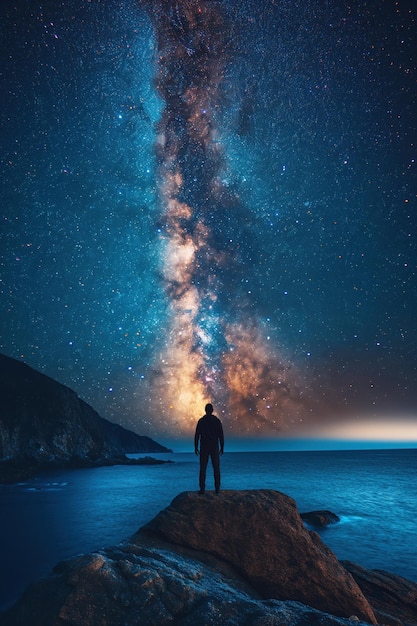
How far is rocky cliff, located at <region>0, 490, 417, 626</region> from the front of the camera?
18.1 ft

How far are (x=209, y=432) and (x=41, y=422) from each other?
82.4m

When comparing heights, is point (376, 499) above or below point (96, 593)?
below

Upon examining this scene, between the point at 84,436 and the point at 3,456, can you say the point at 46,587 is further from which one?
the point at 84,436

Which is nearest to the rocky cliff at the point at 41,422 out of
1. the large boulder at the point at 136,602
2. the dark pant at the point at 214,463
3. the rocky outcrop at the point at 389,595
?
the dark pant at the point at 214,463

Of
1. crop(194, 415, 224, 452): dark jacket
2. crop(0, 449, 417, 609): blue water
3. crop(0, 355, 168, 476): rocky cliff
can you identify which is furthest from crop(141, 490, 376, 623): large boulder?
crop(0, 355, 168, 476): rocky cliff

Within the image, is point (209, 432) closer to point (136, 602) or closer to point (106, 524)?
point (136, 602)

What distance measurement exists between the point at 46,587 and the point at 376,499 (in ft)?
155

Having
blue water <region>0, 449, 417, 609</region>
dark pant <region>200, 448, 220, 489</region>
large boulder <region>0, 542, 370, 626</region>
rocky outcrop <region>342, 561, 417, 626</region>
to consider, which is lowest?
blue water <region>0, 449, 417, 609</region>

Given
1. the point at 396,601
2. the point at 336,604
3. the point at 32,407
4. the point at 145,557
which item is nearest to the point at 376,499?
the point at 396,601

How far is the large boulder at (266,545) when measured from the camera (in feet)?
26.7

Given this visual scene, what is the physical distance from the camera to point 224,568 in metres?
8.27

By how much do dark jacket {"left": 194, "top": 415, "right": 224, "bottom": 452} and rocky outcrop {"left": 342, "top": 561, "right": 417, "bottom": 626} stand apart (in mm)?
6319

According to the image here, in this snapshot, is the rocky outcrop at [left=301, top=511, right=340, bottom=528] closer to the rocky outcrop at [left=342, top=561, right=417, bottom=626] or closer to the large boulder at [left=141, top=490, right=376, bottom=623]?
the rocky outcrop at [left=342, top=561, right=417, bottom=626]

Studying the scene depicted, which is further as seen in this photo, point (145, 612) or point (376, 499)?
point (376, 499)
